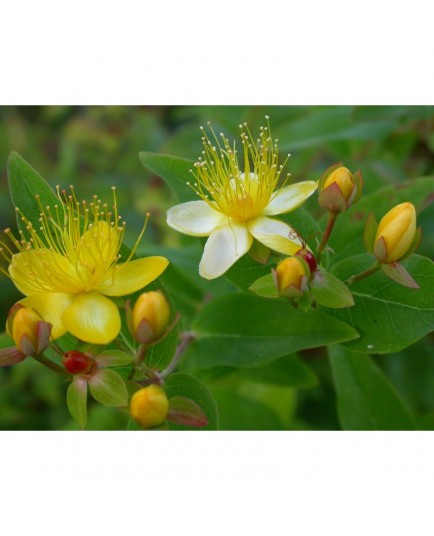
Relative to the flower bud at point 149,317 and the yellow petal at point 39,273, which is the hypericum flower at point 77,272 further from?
the flower bud at point 149,317

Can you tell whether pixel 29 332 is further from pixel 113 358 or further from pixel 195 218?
pixel 195 218

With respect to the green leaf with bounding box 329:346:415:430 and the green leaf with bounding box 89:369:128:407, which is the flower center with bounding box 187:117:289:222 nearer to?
the green leaf with bounding box 89:369:128:407

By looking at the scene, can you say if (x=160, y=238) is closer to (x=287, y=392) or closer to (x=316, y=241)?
(x=287, y=392)

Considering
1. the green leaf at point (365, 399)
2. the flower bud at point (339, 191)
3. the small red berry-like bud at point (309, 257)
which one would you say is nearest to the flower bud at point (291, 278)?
the small red berry-like bud at point (309, 257)

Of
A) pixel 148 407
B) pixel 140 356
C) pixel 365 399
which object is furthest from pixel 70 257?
pixel 365 399

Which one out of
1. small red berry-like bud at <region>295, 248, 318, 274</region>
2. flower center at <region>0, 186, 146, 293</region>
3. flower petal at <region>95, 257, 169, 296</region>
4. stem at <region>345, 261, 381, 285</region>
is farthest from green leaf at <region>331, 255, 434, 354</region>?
flower center at <region>0, 186, 146, 293</region>

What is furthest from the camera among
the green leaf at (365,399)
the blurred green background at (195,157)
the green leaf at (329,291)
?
the blurred green background at (195,157)
